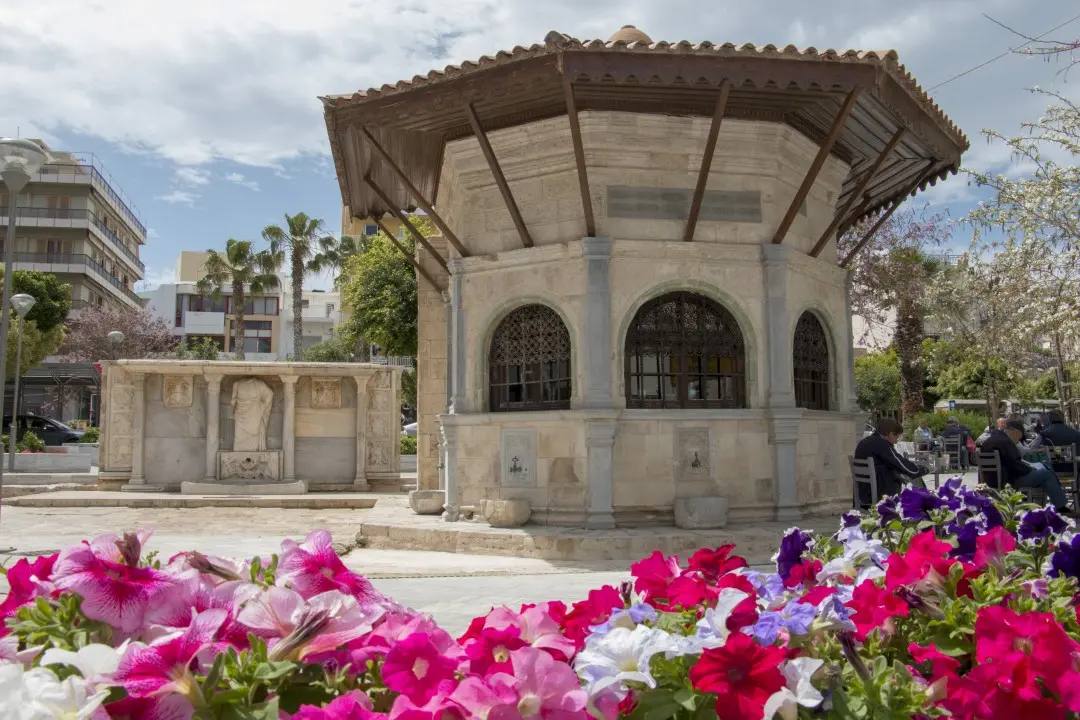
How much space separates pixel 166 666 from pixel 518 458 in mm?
9015

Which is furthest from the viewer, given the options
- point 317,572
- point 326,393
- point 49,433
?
point 49,433

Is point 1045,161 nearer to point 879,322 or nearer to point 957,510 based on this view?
point 879,322

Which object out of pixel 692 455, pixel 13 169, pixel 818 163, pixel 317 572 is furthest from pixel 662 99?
pixel 317 572

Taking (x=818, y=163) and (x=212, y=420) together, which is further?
(x=212, y=420)

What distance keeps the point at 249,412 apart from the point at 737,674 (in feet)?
55.8

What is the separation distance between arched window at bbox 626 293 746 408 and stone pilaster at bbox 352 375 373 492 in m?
9.06

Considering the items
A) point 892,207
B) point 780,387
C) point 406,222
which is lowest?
point 780,387

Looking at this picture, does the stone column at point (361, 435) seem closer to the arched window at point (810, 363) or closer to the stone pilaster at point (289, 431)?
the stone pilaster at point (289, 431)

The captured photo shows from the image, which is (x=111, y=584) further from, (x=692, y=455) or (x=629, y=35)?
(x=629, y=35)

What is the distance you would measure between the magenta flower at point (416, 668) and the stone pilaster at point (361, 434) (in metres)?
16.7

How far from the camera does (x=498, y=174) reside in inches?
379

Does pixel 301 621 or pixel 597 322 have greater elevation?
pixel 597 322

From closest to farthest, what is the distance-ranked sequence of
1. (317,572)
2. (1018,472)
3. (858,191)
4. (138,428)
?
(317,572) → (1018,472) → (858,191) → (138,428)

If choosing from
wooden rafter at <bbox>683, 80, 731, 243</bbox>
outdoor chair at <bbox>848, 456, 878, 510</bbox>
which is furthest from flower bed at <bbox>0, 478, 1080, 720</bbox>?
wooden rafter at <bbox>683, 80, 731, 243</bbox>
